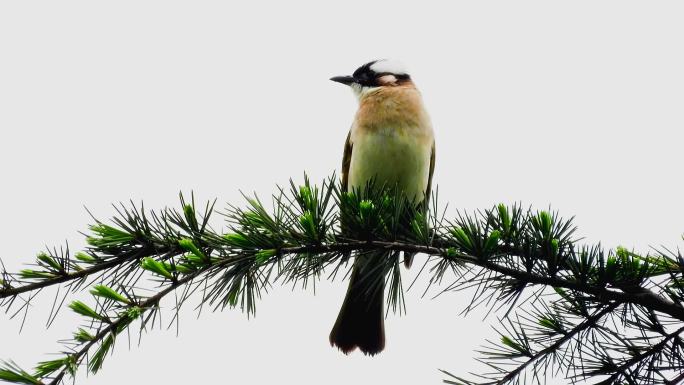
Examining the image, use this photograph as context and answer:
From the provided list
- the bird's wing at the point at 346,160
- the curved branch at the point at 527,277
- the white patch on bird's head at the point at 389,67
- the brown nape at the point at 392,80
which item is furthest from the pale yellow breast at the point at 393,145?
the curved branch at the point at 527,277

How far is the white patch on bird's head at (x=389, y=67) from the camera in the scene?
6324 millimetres

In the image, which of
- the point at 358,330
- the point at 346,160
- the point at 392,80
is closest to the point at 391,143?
the point at 346,160

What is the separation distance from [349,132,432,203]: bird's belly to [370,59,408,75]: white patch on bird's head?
3.97 ft

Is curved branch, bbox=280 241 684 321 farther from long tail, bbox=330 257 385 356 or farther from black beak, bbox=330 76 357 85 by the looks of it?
black beak, bbox=330 76 357 85

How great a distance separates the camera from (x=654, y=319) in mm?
2414

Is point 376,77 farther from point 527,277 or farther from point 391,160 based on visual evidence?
point 527,277

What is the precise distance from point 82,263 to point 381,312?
6.76 feet

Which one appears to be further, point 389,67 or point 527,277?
point 389,67

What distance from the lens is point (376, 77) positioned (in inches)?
247

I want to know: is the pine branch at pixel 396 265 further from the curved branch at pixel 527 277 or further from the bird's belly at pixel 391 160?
the bird's belly at pixel 391 160

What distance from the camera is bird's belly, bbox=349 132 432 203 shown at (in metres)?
5.17

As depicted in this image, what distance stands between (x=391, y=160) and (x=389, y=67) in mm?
1473

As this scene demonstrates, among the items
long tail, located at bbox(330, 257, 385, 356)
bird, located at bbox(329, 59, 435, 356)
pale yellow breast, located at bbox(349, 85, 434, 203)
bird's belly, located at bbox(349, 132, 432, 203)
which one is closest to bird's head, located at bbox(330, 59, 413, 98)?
bird, located at bbox(329, 59, 435, 356)

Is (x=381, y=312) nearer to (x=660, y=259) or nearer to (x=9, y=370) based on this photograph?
(x=660, y=259)
